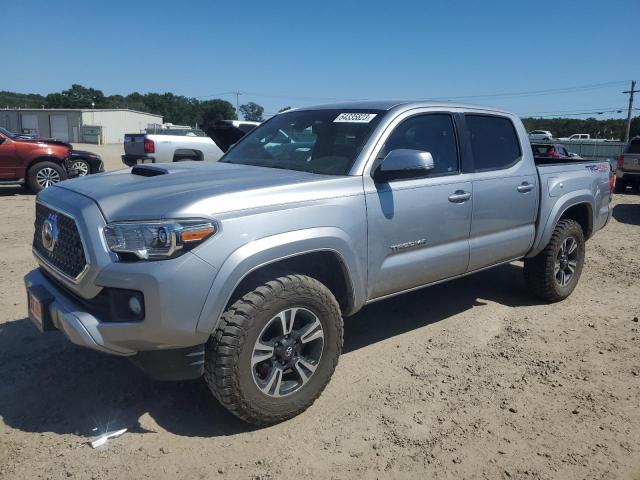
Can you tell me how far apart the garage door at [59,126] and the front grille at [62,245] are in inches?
2536

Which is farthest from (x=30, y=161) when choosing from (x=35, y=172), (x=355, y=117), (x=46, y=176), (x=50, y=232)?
(x=355, y=117)

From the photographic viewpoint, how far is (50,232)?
10.2 ft

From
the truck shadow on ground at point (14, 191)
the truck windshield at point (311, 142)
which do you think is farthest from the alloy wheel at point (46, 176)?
the truck windshield at point (311, 142)

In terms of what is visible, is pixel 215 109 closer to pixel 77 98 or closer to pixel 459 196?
pixel 77 98

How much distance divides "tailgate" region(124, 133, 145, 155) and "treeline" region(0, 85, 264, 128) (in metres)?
86.5

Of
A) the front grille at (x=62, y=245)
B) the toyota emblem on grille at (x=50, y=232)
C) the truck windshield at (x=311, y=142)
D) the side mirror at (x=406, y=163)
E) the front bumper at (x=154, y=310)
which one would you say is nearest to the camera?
the front bumper at (x=154, y=310)

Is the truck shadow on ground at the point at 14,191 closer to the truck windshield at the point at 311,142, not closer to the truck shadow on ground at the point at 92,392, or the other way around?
the truck shadow on ground at the point at 92,392

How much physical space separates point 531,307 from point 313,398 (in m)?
2.97

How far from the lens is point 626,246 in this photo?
27.1ft

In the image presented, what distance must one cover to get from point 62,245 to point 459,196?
2.73 meters

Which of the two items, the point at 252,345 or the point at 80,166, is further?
the point at 80,166

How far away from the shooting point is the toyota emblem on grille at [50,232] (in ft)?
10.0

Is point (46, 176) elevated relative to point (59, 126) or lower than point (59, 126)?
lower

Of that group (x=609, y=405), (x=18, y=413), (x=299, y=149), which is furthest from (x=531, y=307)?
(x=18, y=413)
